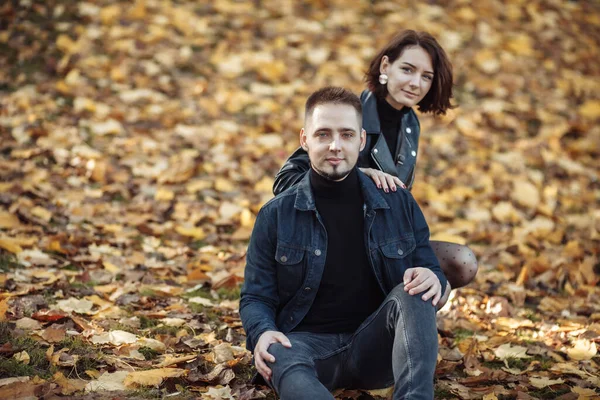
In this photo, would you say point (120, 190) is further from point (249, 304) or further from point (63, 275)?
point (249, 304)

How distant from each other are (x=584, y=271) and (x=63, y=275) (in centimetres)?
305

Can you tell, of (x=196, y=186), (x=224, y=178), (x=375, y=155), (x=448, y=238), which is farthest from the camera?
(x=224, y=178)

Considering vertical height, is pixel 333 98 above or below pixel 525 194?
above

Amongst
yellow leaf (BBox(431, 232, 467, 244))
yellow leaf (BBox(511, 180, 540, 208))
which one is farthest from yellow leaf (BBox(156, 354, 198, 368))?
yellow leaf (BBox(511, 180, 540, 208))


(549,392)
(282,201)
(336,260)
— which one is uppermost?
(282,201)

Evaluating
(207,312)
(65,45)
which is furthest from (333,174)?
(65,45)

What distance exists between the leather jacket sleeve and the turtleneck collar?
196 mm

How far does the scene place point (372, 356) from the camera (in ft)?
8.32

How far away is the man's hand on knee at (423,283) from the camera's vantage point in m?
2.41

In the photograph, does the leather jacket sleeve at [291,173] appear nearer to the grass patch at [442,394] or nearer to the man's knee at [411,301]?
the man's knee at [411,301]

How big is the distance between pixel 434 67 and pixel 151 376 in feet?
6.14

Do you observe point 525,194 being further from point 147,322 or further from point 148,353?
point 148,353

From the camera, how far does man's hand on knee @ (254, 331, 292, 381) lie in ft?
7.57

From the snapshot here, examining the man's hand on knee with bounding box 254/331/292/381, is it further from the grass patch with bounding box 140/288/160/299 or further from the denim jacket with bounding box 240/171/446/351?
the grass patch with bounding box 140/288/160/299
